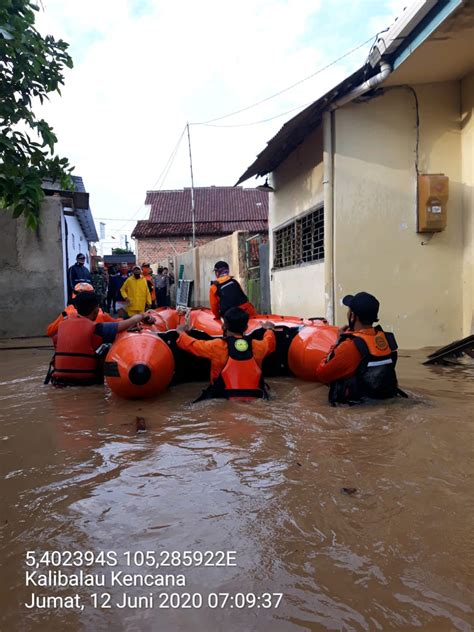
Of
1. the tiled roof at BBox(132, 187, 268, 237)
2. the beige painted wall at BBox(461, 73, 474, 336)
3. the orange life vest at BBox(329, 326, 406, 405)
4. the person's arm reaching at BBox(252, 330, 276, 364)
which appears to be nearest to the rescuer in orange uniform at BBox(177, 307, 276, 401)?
the person's arm reaching at BBox(252, 330, 276, 364)

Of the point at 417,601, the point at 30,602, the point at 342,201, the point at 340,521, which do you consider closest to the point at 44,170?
the point at 30,602

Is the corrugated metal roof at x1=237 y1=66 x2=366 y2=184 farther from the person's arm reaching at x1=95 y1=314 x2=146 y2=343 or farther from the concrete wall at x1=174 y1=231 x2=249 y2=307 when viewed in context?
the person's arm reaching at x1=95 y1=314 x2=146 y2=343

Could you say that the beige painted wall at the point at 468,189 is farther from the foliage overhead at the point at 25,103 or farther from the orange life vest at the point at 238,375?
the foliage overhead at the point at 25,103

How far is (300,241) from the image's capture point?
9.91 m

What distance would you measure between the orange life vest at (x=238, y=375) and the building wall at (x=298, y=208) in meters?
4.01

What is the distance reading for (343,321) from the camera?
26.3 feet

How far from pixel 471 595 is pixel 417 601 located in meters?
0.20

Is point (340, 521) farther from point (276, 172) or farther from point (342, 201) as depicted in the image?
point (276, 172)

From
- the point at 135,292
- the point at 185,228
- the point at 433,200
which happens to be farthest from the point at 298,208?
the point at 185,228

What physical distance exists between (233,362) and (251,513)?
6.83 ft

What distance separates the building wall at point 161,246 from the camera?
3038cm

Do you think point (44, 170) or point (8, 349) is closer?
point (44, 170)

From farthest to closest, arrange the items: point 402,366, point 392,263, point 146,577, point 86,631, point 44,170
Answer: point 392,263 → point 402,366 → point 44,170 → point 146,577 → point 86,631

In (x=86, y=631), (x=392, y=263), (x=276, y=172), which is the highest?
(x=276, y=172)
